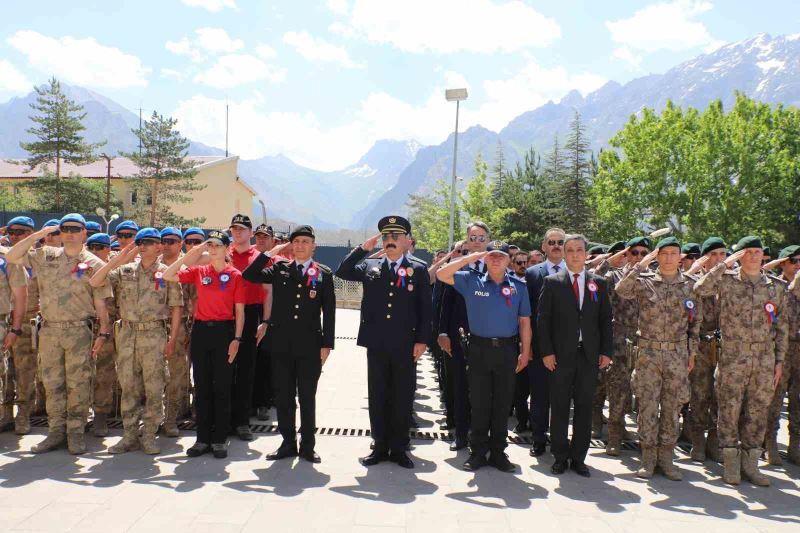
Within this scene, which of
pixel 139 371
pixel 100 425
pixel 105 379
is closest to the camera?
pixel 139 371

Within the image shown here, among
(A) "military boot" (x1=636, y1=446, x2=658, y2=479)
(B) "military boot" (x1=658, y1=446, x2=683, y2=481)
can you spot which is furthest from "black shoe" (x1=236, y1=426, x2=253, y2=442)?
(B) "military boot" (x1=658, y1=446, x2=683, y2=481)

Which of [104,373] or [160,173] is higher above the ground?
[160,173]

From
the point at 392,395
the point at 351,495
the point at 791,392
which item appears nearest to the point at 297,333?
the point at 392,395

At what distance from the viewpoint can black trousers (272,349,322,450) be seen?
540cm

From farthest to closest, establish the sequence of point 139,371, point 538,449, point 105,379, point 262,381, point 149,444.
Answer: point 262,381
point 105,379
point 538,449
point 139,371
point 149,444

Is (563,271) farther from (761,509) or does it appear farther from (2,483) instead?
(2,483)

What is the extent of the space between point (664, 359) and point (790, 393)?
1.74m

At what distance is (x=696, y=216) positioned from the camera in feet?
78.0

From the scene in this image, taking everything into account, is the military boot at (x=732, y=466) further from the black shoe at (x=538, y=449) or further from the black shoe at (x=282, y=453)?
the black shoe at (x=282, y=453)

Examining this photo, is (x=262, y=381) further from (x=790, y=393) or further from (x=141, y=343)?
(x=790, y=393)

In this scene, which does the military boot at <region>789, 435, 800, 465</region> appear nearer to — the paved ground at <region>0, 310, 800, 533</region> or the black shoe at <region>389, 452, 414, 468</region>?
the paved ground at <region>0, 310, 800, 533</region>

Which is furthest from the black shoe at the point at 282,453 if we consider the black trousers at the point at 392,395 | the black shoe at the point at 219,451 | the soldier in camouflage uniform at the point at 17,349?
the soldier in camouflage uniform at the point at 17,349

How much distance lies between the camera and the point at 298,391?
546 cm

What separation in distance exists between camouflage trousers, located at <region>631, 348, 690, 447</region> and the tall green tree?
32.6m
